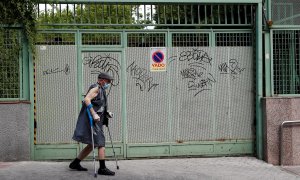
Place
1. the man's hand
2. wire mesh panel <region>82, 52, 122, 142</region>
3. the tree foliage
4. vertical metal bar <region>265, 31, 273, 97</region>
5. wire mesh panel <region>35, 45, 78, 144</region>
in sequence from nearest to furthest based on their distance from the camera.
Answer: the man's hand → the tree foliage → wire mesh panel <region>35, 45, 78, 144</region> → wire mesh panel <region>82, 52, 122, 142</region> → vertical metal bar <region>265, 31, 273, 97</region>

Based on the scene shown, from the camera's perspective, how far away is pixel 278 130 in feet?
30.4

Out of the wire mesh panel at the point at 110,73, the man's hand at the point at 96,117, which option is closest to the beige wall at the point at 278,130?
the wire mesh panel at the point at 110,73

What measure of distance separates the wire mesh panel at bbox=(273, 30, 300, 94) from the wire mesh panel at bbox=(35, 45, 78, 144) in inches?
167

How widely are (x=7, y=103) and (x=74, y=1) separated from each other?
241cm

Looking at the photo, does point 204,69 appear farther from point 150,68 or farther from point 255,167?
point 255,167

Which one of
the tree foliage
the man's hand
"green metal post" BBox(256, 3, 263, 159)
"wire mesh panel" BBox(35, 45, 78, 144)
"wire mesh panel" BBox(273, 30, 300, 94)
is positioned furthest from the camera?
"wire mesh panel" BBox(273, 30, 300, 94)

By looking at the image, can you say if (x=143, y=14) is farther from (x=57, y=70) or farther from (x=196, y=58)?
(x=57, y=70)

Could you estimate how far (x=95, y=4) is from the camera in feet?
29.7

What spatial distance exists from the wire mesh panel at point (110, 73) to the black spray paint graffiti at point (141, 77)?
0.88 feet

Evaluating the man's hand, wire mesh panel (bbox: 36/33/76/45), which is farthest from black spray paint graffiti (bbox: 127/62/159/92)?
the man's hand

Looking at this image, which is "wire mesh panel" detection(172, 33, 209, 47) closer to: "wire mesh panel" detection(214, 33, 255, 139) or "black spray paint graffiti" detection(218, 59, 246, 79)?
"wire mesh panel" detection(214, 33, 255, 139)

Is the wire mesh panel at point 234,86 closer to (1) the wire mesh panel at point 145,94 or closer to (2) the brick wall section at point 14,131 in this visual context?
(1) the wire mesh panel at point 145,94

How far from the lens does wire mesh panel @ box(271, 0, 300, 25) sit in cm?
955

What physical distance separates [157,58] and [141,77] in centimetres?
52
